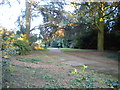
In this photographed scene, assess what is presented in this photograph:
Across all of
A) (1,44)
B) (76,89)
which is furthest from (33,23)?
(76,89)

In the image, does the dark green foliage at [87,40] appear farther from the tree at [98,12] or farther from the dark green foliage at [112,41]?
the tree at [98,12]

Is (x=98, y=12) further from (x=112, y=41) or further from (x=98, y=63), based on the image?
(x=98, y=63)

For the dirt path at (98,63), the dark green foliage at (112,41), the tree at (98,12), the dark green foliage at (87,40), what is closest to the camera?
the dirt path at (98,63)

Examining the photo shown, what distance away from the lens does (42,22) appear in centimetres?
948

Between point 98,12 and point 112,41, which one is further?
point 112,41

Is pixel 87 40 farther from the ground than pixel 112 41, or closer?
farther from the ground

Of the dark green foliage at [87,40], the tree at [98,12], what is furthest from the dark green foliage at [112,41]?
the tree at [98,12]

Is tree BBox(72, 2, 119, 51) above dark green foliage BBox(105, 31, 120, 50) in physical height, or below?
above

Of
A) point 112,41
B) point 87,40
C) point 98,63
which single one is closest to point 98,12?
point 112,41

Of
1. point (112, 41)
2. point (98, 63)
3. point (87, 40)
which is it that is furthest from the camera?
point (87, 40)

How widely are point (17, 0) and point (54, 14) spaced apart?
3.52 metres

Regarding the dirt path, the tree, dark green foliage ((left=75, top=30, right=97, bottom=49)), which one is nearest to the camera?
the dirt path

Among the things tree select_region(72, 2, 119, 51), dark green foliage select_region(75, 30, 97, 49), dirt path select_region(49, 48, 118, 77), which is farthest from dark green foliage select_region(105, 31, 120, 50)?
dirt path select_region(49, 48, 118, 77)

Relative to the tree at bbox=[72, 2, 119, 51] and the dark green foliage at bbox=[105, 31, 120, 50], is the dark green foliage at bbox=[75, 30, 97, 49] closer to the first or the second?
the dark green foliage at bbox=[105, 31, 120, 50]
